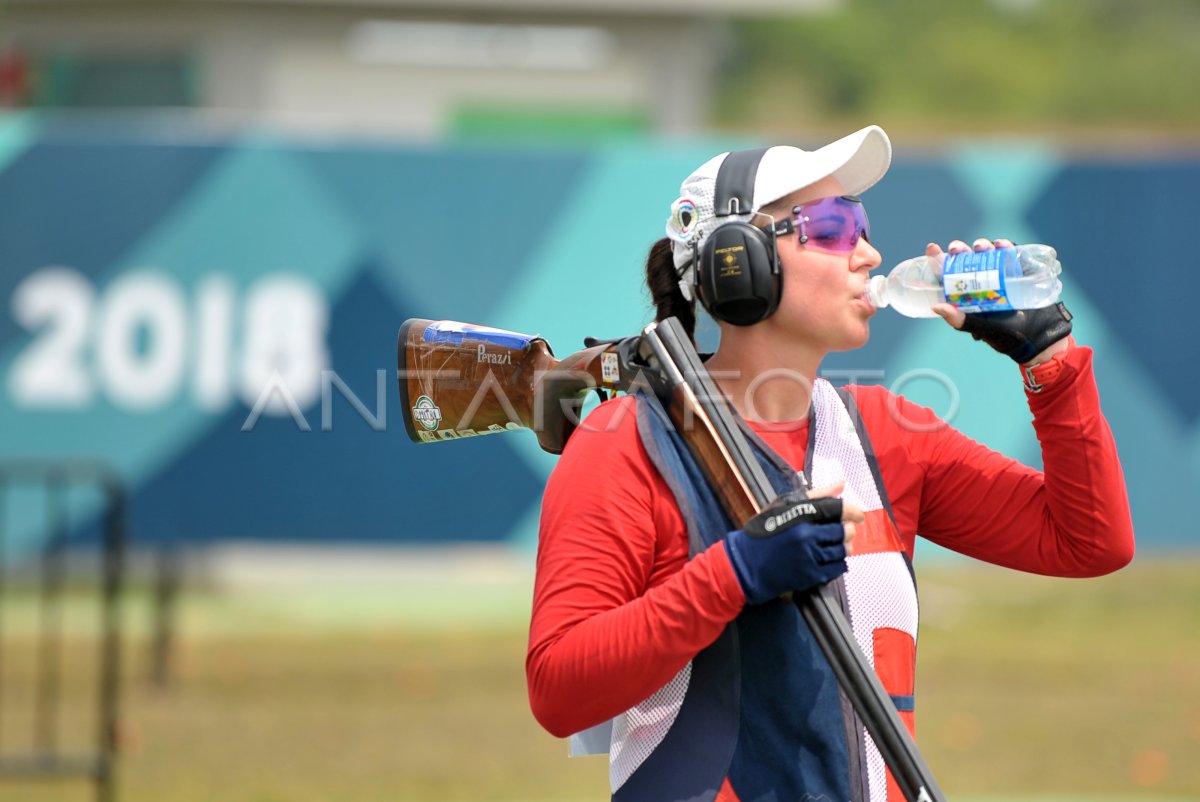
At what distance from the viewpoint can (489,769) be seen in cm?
693

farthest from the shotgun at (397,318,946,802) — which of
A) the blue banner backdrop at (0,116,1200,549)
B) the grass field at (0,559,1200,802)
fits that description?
the blue banner backdrop at (0,116,1200,549)

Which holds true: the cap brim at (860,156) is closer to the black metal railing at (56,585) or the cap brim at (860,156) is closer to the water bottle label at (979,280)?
the water bottle label at (979,280)

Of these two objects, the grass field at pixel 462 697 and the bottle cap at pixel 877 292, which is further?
the grass field at pixel 462 697

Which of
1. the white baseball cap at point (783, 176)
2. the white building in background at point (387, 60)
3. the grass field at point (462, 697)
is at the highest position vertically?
the white building in background at point (387, 60)

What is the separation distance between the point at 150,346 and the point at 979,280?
617 centimetres

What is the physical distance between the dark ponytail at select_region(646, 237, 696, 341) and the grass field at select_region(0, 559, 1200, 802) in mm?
3916

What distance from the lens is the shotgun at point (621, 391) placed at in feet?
8.14

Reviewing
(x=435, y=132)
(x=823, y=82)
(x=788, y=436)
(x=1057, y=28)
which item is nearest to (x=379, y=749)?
(x=788, y=436)

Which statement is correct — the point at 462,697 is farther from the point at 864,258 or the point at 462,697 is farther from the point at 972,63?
the point at 972,63

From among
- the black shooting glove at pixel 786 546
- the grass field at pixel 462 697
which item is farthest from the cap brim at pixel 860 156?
the grass field at pixel 462 697

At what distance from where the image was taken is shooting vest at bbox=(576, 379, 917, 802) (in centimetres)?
254

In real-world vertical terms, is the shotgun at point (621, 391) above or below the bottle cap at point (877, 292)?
below

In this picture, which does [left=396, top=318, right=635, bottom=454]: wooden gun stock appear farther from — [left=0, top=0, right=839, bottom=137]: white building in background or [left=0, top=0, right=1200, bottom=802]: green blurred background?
[left=0, top=0, right=839, bottom=137]: white building in background

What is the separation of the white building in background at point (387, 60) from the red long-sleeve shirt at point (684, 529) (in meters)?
9.10
